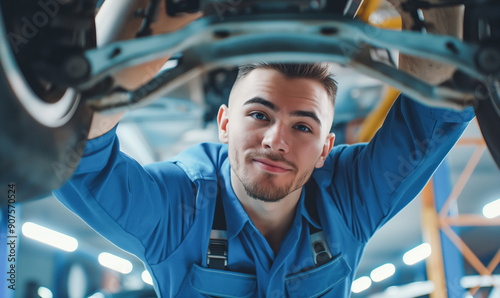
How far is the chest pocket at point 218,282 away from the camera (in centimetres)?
122

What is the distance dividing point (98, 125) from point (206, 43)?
11.4 inches

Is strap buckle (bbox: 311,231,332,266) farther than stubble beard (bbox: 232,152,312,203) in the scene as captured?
Yes

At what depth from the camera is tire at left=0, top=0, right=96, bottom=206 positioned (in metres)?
0.57

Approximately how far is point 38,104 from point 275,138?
63cm

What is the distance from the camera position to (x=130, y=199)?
1003mm

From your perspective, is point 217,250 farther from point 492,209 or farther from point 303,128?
point 492,209

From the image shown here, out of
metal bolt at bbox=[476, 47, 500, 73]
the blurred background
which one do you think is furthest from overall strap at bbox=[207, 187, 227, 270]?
the blurred background

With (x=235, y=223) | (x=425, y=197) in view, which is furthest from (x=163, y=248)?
(x=425, y=197)

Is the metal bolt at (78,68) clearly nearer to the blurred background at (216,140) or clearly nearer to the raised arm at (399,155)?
the raised arm at (399,155)

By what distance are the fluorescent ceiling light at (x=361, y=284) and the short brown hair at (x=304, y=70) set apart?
7.12 meters

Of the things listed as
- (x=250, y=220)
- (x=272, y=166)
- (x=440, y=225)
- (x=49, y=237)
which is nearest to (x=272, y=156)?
(x=272, y=166)

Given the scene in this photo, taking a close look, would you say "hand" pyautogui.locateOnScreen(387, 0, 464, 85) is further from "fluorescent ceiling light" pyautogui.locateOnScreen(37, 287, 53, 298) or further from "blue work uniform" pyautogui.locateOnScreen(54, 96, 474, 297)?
"fluorescent ceiling light" pyautogui.locateOnScreen(37, 287, 53, 298)

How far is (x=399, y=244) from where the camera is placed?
6.13 meters

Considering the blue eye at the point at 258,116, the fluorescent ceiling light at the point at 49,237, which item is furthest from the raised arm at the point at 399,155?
the fluorescent ceiling light at the point at 49,237
